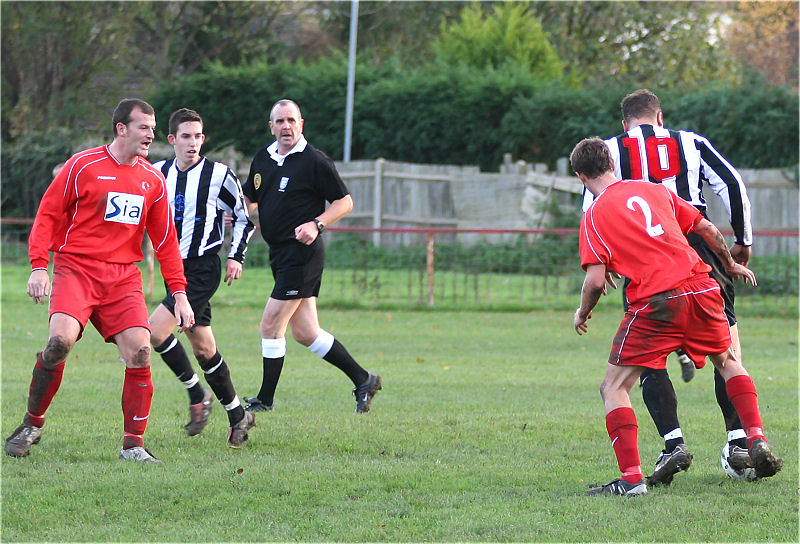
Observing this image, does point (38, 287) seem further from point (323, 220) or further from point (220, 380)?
point (323, 220)

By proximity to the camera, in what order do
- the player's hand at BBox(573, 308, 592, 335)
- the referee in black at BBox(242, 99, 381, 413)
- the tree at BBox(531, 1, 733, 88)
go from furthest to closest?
the tree at BBox(531, 1, 733, 88)
the referee in black at BBox(242, 99, 381, 413)
the player's hand at BBox(573, 308, 592, 335)

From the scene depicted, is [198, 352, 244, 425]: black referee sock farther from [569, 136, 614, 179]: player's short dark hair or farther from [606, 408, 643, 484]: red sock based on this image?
[569, 136, 614, 179]: player's short dark hair

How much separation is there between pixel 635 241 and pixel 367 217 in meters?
23.5

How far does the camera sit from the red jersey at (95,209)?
630 cm

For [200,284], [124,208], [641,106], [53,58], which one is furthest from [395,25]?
[124,208]

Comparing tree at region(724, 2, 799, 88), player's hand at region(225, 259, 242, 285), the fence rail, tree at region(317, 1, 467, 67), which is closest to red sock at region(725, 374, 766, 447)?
player's hand at region(225, 259, 242, 285)

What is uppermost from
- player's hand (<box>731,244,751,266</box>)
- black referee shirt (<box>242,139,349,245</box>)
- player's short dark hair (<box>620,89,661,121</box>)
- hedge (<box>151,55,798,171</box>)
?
hedge (<box>151,55,798,171</box>)

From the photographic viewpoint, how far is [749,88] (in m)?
26.9

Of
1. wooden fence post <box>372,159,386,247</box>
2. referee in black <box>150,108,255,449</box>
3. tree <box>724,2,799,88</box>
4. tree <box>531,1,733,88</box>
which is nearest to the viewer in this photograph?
referee in black <box>150,108,255,449</box>

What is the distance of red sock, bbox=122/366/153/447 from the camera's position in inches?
255

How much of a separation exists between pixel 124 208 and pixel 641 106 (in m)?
3.12

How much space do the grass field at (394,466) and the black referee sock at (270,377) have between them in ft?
0.58

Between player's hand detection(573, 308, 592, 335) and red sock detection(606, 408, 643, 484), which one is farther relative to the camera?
player's hand detection(573, 308, 592, 335)

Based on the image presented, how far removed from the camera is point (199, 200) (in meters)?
7.74
